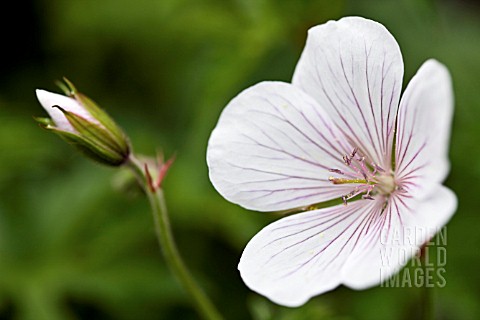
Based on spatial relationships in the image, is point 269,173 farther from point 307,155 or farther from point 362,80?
point 362,80

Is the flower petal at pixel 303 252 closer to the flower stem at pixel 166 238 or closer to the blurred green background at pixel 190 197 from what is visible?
the flower stem at pixel 166 238

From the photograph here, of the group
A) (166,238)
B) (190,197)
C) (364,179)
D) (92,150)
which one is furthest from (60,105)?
(190,197)

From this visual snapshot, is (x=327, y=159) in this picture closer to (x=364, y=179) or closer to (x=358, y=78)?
(x=364, y=179)

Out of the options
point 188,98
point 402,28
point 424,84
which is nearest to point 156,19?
point 188,98

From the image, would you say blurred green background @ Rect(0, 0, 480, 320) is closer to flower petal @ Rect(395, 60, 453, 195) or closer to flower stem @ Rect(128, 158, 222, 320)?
flower stem @ Rect(128, 158, 222, 320)

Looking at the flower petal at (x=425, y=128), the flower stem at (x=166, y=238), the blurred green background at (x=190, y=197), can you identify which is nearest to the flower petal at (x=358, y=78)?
the flower petal at (x=425, y=128)

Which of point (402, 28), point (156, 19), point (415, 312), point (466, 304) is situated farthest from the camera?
point (156, 19)
